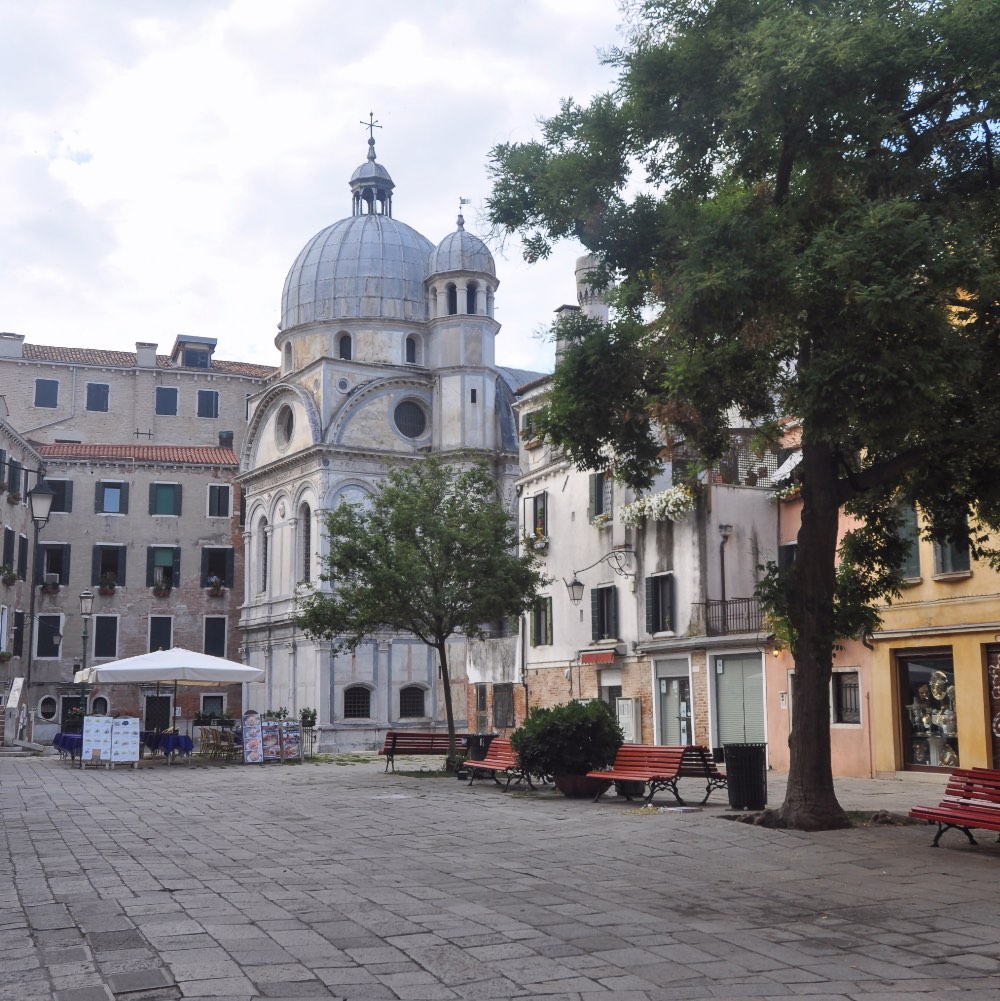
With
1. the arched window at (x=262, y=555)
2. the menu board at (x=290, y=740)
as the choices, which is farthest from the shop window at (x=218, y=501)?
the menu board at (x=290, y=740)

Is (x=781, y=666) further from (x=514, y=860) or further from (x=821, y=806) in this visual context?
(x=514, y=860)

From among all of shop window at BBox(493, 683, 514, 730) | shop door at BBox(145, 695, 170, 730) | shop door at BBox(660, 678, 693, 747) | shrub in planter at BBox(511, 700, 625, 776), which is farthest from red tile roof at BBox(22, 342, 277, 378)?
shrub in planter at BBox(511, 700, 625, 776)

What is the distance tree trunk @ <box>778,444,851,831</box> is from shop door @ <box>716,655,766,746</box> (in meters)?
12.1

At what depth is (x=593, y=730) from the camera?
18250 mm

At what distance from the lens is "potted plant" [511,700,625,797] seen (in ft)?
59.3

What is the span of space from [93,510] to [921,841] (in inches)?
1745

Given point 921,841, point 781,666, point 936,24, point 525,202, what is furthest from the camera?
point 781,666

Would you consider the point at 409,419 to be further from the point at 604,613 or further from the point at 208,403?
the point at 604,613

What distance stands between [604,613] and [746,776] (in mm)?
15580

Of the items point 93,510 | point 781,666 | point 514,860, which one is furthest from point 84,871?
point 93,510

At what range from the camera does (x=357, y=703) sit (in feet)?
154

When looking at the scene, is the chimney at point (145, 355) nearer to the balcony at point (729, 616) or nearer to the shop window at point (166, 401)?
the shop window at point (166, 401)

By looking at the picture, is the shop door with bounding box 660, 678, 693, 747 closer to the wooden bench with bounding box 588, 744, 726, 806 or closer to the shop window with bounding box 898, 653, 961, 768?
the shop window with bounding box 898, 653, 961, 768

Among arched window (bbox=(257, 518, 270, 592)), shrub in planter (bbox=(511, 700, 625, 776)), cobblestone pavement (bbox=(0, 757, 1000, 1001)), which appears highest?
arched window (bbox=(257, 518, 270, 592))
